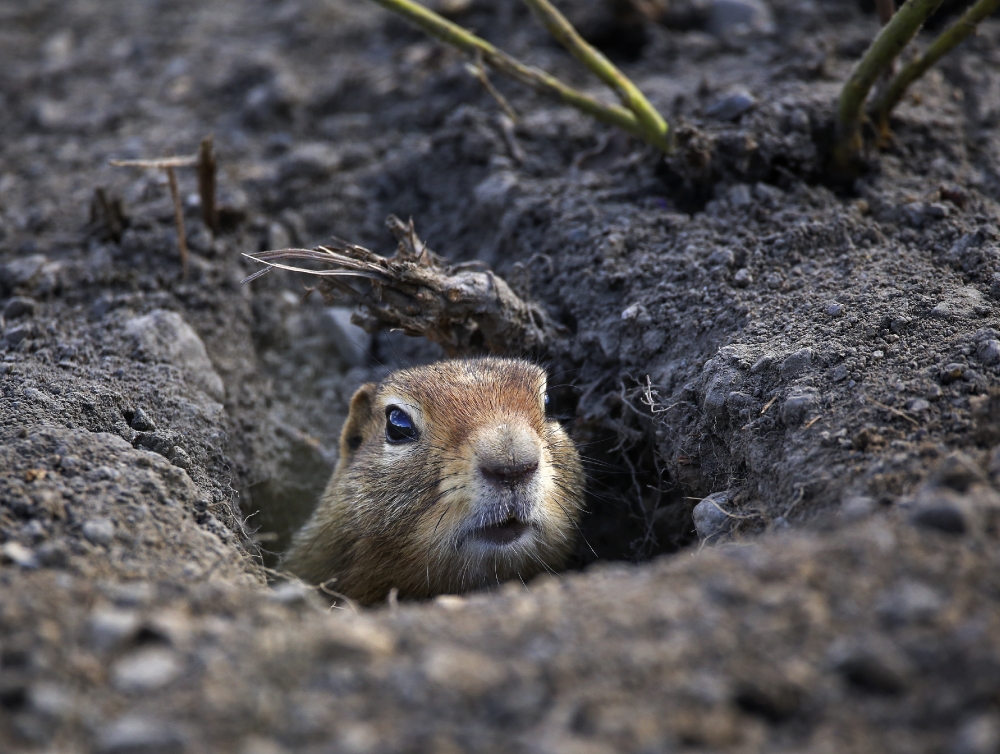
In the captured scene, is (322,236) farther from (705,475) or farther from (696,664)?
(696,664)

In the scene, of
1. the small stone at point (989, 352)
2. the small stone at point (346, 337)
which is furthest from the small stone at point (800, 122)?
the small stone at point (346, 337)

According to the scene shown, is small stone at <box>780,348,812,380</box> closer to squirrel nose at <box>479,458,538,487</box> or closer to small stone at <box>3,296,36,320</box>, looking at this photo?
squirrel nose at <box>479,458,538,487</box>

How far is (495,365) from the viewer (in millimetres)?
4449

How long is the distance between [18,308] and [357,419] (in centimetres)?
199

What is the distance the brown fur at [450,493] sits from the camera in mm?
3703

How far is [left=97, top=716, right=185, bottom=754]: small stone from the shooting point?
5.85ft

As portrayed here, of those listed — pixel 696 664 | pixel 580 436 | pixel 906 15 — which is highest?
pixel 906 15

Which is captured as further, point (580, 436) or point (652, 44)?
point (652, 44)

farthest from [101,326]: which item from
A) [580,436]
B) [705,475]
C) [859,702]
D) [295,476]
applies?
[859,702]

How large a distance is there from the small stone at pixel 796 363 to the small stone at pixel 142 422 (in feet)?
9.86

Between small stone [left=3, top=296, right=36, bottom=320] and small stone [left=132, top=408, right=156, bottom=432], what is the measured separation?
1.20 metres

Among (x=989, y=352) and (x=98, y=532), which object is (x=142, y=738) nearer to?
(x=98, y=532)

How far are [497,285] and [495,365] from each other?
0.46 m

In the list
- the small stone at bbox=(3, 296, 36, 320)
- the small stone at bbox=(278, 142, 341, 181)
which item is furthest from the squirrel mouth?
the small stone at bbox=(278, 142, 341, 181)
